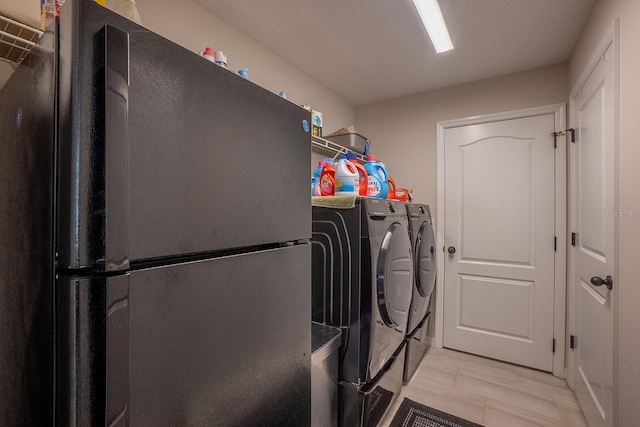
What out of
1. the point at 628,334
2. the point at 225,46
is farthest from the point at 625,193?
the point at 225,46

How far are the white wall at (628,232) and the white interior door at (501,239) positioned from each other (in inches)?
49.2

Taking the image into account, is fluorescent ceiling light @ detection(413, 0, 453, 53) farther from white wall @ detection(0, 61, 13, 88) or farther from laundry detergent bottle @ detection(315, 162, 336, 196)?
white wall @ detection(0, 61, 13, 88)

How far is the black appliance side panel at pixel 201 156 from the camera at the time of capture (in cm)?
52

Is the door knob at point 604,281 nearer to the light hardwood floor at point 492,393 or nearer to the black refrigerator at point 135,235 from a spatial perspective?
the light hardwood floor at point 492,393

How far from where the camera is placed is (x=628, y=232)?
1.31 metres

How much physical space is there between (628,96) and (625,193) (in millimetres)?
449

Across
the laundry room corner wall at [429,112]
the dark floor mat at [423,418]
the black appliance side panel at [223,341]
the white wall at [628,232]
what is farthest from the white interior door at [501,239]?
the black appliance side panel at [223,341]

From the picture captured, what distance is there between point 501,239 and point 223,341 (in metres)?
2.83

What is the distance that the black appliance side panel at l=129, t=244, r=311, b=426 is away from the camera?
1.75ft


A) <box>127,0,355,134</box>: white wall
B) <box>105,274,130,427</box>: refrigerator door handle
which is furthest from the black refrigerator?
<box>127,0,355,134</box>: white wall

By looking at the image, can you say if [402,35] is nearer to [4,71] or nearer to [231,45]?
[231,45]

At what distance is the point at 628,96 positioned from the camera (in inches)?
51.9

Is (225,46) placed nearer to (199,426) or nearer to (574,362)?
(199,426)

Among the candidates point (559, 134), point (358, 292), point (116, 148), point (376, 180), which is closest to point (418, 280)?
point (376, 180)
